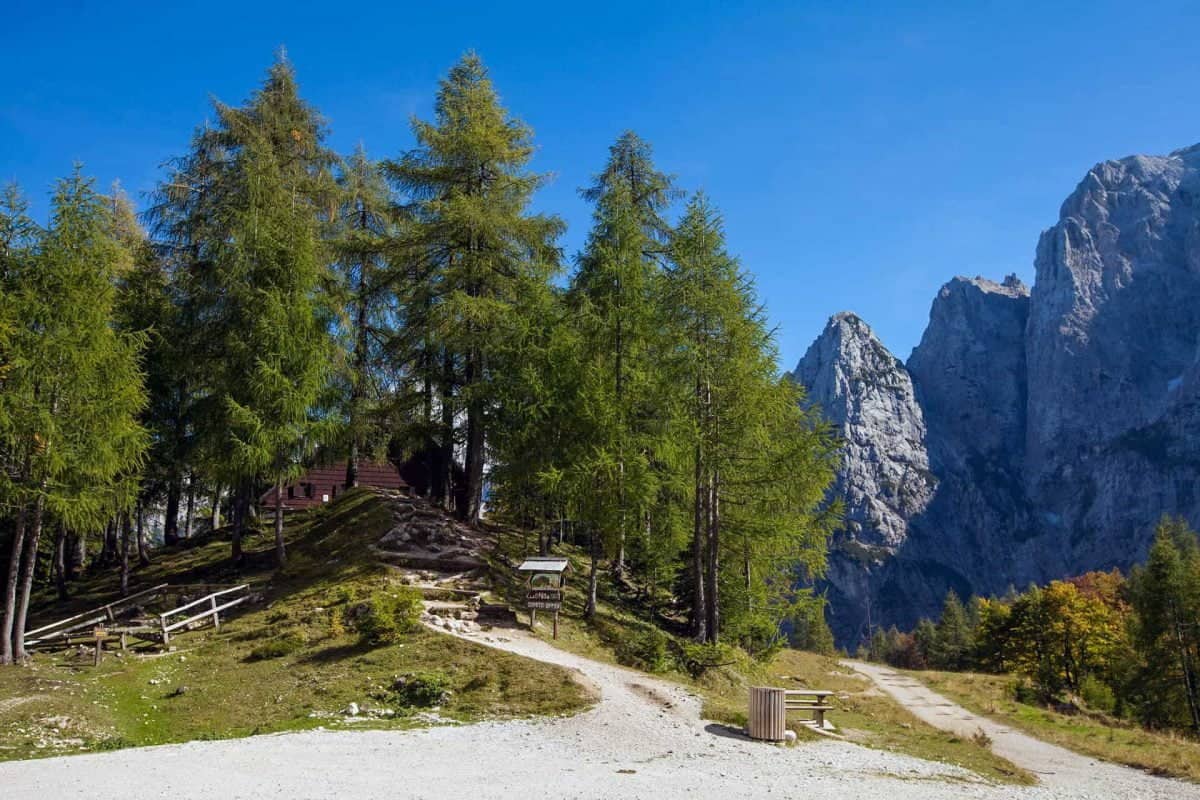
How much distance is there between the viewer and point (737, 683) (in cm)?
2020

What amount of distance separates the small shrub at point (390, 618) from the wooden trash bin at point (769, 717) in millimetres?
8343

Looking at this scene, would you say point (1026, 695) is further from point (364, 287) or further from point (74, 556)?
point (74, 556)

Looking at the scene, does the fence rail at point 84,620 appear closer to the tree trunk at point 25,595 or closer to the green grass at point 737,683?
the tree trunk at point 25,595

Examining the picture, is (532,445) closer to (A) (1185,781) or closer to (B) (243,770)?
(B) (243,770)

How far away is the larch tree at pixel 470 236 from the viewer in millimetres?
25828

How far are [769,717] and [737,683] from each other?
5519mm

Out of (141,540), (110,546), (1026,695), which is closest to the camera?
(141,540)

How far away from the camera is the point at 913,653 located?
103 meters

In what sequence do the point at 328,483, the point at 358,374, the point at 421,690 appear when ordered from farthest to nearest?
1. the point at 328,483
2. the point at 358,374
3. the point at 421,690

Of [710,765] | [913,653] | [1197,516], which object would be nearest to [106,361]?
[710,765]

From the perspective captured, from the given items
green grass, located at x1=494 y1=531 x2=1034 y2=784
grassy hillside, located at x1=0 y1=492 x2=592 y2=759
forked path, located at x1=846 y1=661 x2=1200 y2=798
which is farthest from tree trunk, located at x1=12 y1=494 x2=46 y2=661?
forked path, located at x1=846 y1=661 x2=1200 y2=798

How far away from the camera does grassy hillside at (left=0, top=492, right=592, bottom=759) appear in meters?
14.2

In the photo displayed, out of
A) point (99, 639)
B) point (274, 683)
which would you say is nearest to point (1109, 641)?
point (274, 683)

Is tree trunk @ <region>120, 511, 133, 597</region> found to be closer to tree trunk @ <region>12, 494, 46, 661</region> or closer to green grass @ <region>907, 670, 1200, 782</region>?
tree trunk @ <region>12, 494, 46, 661</region>
